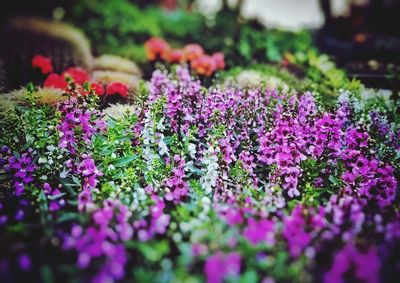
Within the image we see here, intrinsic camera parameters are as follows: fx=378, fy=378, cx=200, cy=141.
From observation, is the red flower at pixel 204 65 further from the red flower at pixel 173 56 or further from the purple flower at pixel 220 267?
the purple flower at pixel 220 267

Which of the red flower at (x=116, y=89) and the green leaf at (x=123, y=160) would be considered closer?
the green leaf at (x=123, y=160)

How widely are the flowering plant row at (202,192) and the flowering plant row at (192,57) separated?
111 cm

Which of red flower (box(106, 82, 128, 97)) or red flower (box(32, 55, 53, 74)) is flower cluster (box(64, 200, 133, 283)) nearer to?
red flower (box(106, 82, 128, 97))

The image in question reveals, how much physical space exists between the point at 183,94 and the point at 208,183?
1088 mm

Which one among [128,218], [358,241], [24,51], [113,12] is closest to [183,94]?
[128,218]

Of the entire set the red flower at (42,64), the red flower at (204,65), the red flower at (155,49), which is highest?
the red flower at (155,49)

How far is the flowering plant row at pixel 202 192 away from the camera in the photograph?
2152mm

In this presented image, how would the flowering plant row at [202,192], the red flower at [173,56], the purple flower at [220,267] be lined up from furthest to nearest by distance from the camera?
the red flower at [173,56]
the flowering plant row at [202,192]
the purple flower at [220,267]

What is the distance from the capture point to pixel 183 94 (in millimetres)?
3799

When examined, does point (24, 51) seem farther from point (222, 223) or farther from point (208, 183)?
point (222, 223)

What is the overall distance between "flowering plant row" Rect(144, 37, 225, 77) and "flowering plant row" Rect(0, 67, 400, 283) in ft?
3.66

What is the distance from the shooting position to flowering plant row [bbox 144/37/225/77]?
5.58m

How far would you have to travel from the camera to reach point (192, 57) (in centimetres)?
589

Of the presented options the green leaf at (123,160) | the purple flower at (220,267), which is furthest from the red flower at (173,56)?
the purple flower at (220,267)
